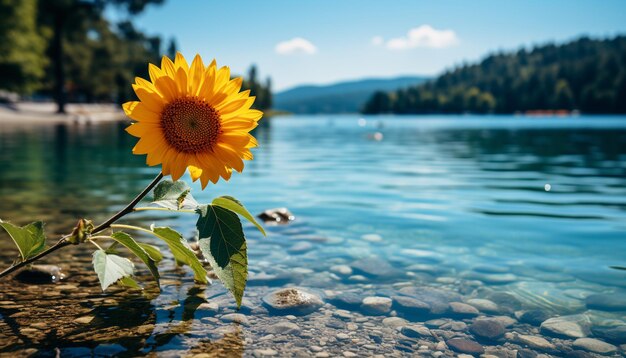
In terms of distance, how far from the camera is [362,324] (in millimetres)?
4145

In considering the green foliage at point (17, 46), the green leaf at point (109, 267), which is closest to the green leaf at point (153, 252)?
the green leaf at point (109, 267)

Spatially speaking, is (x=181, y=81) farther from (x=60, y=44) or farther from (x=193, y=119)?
(x=60, y=44)

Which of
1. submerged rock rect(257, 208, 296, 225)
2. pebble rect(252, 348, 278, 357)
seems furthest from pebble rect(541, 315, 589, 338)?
submerged rock rect(257, 208, 296, 225)

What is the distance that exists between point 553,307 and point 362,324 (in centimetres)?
195

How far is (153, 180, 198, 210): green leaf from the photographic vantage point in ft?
10.8

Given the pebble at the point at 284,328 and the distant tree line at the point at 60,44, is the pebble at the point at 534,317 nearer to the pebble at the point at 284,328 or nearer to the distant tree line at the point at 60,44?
the pebble at the point at 284,328

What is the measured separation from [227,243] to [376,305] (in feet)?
6.25

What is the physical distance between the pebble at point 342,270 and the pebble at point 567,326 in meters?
2.10

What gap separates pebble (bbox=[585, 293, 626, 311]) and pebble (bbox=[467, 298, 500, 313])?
36.7 inches

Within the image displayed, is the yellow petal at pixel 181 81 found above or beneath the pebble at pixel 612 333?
above

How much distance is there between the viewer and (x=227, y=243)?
326 centimetres

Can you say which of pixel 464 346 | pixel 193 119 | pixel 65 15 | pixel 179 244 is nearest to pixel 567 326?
pixel 464 346

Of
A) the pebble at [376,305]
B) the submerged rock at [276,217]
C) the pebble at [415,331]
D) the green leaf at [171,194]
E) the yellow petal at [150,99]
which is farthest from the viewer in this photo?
the submerged rock at [276,217]

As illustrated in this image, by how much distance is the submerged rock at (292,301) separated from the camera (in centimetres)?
437
